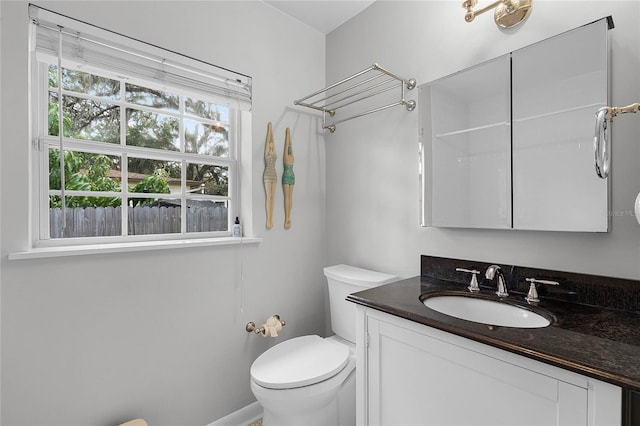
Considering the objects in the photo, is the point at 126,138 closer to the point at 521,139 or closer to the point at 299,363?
the point at 299,363

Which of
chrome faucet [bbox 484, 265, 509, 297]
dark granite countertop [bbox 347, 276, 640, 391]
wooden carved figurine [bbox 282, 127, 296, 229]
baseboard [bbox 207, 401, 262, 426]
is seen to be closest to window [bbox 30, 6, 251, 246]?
wooden carved figurine [bbox 282, 127, 296, 229]

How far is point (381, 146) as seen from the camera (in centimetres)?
185

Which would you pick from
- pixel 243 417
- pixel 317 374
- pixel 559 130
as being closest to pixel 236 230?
pixel 317 374

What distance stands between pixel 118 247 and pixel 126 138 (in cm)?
56

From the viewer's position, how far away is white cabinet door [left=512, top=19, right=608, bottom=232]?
1.13m

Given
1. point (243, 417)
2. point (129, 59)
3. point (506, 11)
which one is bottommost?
point (243, 417)

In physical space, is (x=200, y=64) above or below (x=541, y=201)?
above

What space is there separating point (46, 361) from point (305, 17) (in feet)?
7.41

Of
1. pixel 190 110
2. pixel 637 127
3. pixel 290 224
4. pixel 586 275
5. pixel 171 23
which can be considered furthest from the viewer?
pixel 290 224

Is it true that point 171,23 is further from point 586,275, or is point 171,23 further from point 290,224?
point 586,275

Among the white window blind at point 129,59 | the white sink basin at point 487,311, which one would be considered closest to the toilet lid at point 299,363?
the white sink basin at point 487,311

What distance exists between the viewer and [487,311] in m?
Result: 1.28

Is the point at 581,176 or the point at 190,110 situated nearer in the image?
the point at 581,176

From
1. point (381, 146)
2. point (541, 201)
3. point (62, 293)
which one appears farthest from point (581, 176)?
point (62, 293)
